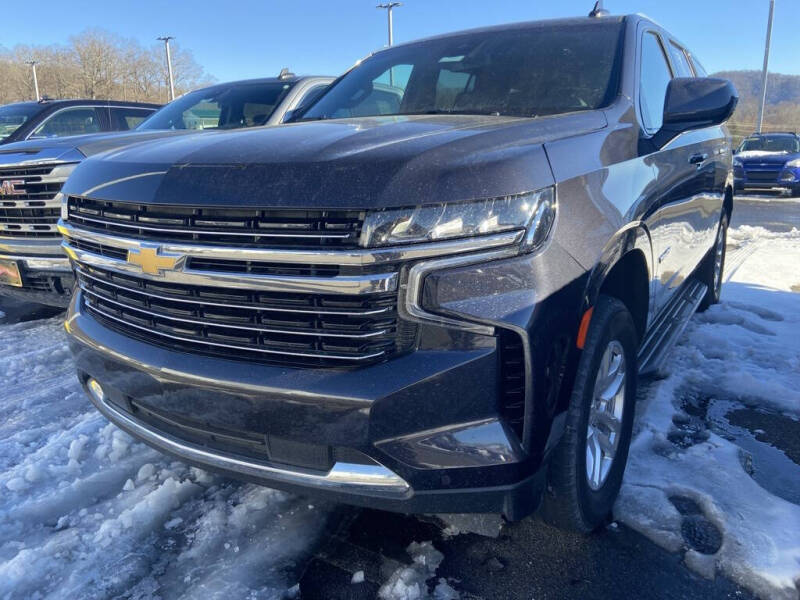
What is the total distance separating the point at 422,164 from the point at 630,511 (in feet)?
5.29

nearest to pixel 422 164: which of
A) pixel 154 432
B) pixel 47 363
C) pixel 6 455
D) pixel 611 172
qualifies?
pixel 611 172

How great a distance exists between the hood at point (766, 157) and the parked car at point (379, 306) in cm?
1644

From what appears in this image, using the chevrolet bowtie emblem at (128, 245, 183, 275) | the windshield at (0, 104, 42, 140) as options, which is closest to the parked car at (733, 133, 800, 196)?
the windshield at (0, 104, 42, 140)

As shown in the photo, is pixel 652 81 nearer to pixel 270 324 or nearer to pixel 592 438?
pixel 592 438

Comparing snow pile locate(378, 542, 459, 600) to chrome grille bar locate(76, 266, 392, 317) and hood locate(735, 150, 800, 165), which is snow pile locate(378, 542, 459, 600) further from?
hood locate(735, 150, 800, 165)

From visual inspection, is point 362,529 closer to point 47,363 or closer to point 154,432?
point 154,432

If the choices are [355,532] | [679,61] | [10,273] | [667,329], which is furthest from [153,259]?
[679,61]

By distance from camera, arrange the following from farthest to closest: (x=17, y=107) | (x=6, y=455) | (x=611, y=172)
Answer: (x=17, y=107)
(x=6, y=455)
(x=611, y=172)

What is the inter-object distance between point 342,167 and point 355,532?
137 cm

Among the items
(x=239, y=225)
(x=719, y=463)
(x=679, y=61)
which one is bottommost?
(x=719, y=463)

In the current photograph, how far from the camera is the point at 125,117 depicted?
769 cm

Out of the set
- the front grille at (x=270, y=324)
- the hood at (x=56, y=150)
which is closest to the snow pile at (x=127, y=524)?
the front grille at (x=270, y=324)

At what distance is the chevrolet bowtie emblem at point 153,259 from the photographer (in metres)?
1.87

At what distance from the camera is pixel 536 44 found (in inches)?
121
